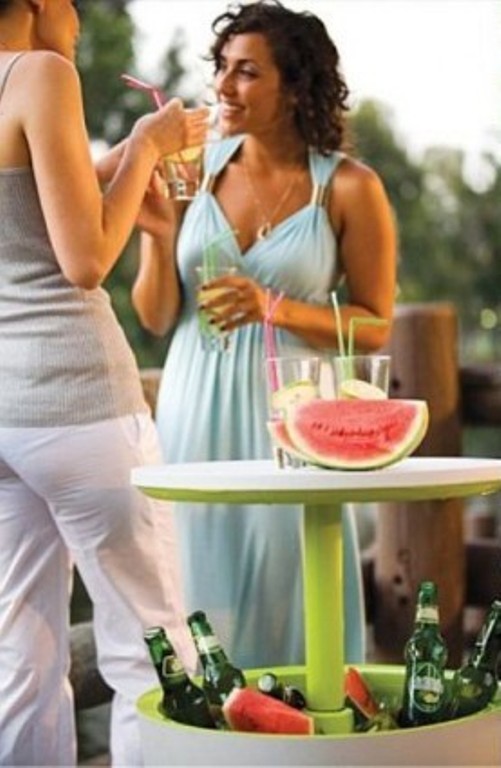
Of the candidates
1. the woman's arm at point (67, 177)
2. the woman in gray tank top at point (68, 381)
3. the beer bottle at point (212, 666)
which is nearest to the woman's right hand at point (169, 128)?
the woman in gray tank top at point (68, 381)

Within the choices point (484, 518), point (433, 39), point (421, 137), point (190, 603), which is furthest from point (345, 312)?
point (421, 137)

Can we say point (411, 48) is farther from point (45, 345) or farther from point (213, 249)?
point (45, 345)

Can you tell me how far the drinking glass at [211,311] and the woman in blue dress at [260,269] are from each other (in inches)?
1.0

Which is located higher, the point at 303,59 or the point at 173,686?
the point at 303,59

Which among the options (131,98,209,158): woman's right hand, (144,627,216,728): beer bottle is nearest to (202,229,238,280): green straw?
(131,98,209,158): woman's right hand

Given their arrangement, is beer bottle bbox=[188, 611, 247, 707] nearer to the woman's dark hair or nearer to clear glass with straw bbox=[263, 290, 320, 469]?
clear glass with straw bbox=[263, 290, 320, 469]

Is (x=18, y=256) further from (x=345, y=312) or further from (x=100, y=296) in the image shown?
(x=345, y=312)

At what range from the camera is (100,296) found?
2.94 meters

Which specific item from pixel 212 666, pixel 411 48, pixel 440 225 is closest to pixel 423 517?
pixel 212 666

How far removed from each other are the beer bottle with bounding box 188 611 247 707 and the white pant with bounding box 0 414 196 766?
20cm

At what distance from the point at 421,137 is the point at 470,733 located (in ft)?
37.4

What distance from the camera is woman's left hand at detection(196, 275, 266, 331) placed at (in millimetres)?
3363

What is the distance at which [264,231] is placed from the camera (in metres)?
3.58

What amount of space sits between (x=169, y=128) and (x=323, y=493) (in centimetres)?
79
